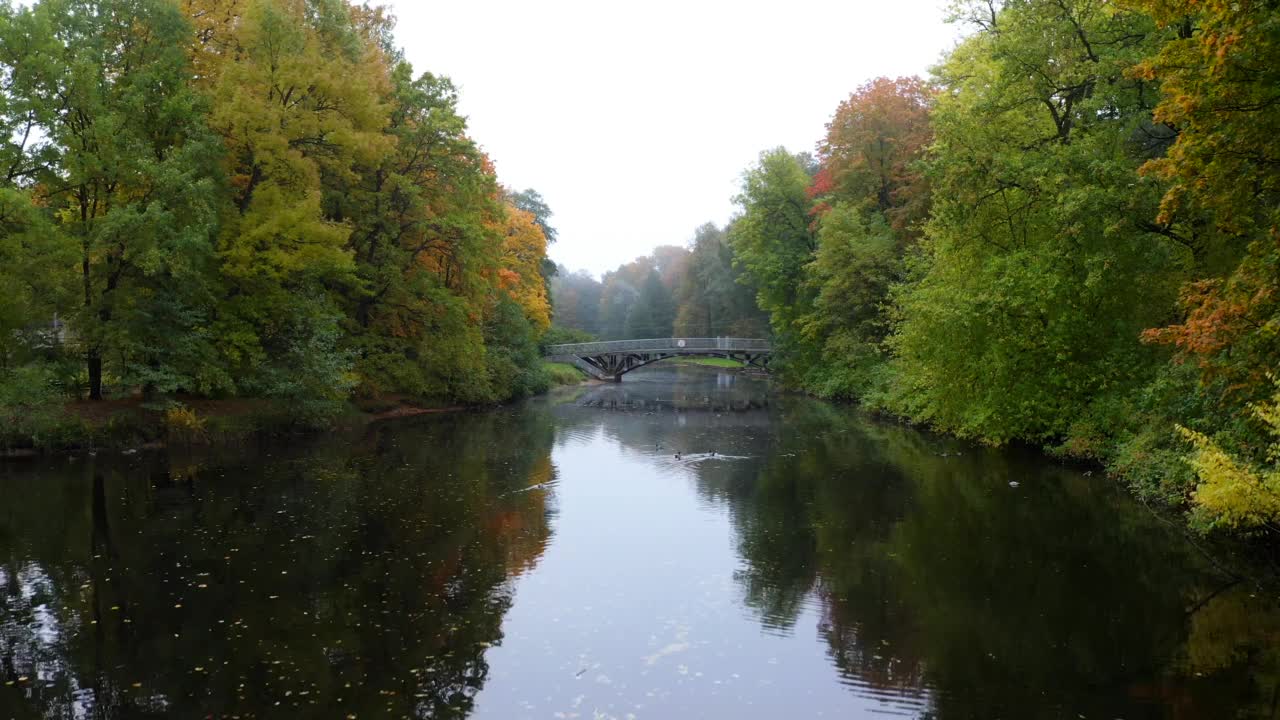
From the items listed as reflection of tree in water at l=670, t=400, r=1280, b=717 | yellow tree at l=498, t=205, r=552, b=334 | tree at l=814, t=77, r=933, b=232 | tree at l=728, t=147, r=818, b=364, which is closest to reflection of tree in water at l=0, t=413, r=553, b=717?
reflection of tree in water at l=670, t=400, r=1280, b=717

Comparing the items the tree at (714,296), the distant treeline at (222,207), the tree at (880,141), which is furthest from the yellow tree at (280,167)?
the tree at (714,296)

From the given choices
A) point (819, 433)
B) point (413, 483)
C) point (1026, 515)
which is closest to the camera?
point (1026, 515)

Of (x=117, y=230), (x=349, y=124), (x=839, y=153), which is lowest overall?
(x=117, y=230)

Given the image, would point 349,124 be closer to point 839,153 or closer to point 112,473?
point 112,473

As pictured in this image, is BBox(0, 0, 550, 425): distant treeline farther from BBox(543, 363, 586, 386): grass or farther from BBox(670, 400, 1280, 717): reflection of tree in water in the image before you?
BBox(543, 363, 586, 386): grass

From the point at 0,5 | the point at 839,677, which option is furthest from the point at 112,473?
the point at 839,677

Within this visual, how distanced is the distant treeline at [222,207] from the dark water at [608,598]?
3901mm

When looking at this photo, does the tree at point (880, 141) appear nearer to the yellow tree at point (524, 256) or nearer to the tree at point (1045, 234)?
the tree at point (1045, 234)

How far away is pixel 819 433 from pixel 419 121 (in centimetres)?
1797

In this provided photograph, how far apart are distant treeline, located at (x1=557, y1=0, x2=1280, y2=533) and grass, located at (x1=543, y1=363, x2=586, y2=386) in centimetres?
2449

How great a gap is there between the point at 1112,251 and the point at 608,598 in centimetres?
1382

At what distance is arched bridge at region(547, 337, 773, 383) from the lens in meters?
57.0

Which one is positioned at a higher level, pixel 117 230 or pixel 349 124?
pixel 349 124

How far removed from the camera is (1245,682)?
7789 mm
